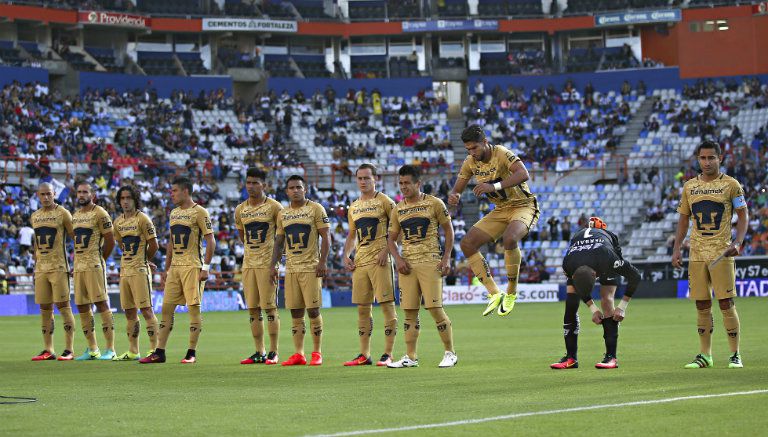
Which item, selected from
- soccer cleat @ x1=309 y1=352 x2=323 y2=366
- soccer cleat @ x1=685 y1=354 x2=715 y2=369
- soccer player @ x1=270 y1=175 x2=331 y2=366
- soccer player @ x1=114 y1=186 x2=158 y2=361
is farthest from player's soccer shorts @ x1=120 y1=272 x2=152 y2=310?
soccer cleat @ x1=685 y1=354 x2=715 y2=369

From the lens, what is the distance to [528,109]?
63.4m

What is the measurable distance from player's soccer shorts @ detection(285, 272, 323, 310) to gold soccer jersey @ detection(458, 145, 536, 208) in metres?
3.09

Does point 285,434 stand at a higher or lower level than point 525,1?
lower

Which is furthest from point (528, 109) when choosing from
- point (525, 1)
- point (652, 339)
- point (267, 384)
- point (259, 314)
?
point (267, 384)

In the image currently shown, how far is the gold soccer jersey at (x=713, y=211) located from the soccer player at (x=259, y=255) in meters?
6.09

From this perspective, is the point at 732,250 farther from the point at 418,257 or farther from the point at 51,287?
the point at 51,287

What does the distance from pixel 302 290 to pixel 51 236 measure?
15.6 feet

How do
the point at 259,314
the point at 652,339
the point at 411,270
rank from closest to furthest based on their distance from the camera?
the point at 411,270 < the point at 259,314 < the point at 652,339

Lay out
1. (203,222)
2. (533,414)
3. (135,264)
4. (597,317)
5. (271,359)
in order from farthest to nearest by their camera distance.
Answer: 1. (135,264)
2. (203,222)
3. (271,359)
4. (597,317)
5. (533,414)

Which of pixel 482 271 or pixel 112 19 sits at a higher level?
pixel 112 19

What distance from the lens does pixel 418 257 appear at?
16.2m

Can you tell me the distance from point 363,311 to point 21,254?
2857 centimetres

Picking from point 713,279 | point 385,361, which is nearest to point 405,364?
point 385,361

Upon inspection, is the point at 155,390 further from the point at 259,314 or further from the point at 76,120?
the point at 76,120
